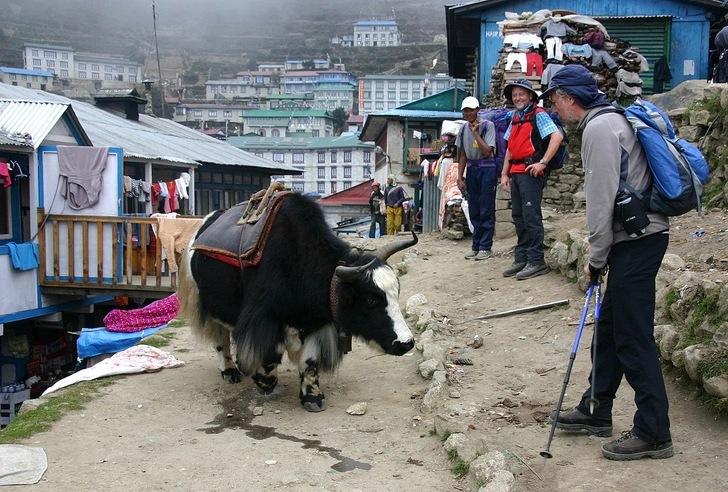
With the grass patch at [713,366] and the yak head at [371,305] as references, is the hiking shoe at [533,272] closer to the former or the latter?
the yak head at [371,305]

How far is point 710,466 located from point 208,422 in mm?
2851

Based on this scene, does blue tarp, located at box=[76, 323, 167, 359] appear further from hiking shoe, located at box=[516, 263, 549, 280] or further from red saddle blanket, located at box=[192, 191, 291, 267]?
hiking shoe, located at box=[516, 263, 549, 280]

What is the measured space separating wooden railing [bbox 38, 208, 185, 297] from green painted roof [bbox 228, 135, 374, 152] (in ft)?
142

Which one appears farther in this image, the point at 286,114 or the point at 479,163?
the point at 286,114

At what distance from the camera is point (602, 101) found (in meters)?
3.22

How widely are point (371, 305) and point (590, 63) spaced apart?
7.38 meters

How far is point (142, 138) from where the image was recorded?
54.5 ft

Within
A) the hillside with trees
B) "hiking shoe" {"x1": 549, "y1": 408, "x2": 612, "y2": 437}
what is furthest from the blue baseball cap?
the hillside with trees

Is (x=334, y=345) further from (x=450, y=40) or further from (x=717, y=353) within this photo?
(x=450, y=40)

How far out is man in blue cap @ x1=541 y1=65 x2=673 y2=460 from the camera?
2.91m

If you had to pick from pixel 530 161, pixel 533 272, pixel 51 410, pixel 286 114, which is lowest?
pixel 51 410

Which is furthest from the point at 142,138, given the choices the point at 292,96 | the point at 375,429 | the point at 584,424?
the point at 292,96

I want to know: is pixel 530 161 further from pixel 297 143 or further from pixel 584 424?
pixel 297 143

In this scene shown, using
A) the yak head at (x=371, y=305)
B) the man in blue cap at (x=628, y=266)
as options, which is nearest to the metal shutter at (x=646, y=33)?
the yak head at (x=371, y=305)
